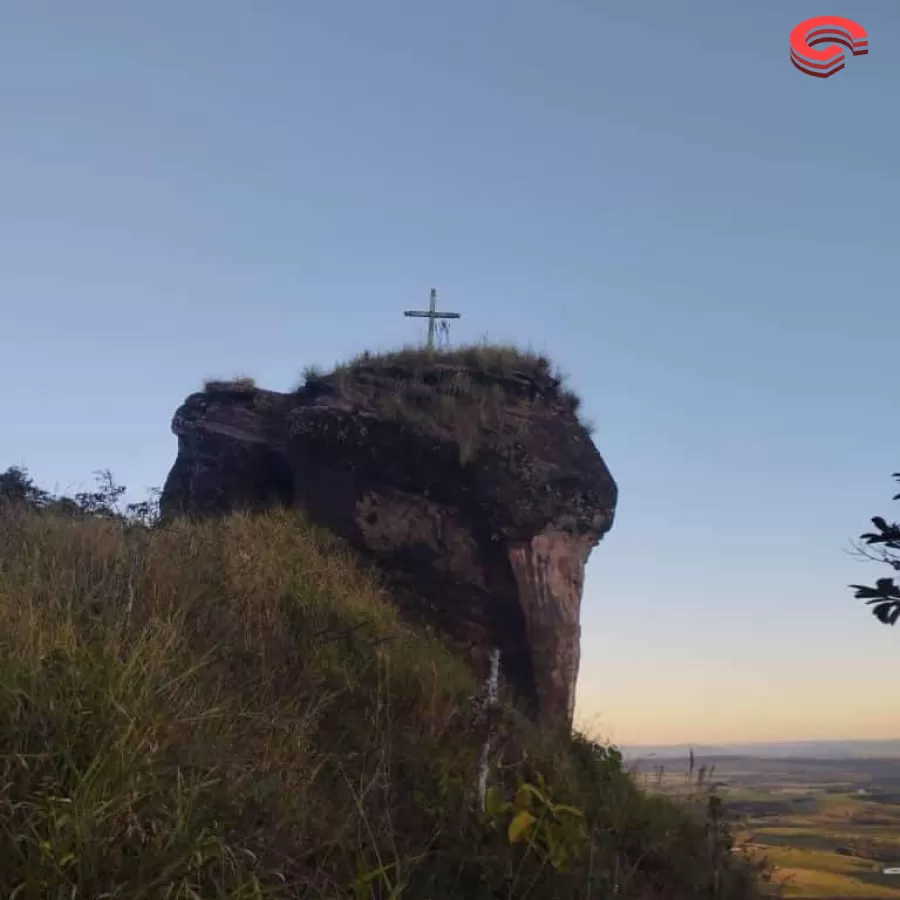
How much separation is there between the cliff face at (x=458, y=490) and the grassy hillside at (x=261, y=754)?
3.27ft

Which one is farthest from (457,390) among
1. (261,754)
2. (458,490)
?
(261,754)

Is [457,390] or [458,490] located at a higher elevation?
[457,390]

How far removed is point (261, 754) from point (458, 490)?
241 inches

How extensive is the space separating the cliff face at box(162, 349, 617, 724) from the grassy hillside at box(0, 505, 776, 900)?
100 cm

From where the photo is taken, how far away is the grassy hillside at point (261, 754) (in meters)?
4.06

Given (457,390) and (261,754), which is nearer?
(261,754)

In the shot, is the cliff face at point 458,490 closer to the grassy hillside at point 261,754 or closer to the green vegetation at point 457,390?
the green vegetation at point 457,390

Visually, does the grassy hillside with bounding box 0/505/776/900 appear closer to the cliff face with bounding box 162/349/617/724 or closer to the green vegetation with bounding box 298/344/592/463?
the cliff face with bounding box 162/349/617/724

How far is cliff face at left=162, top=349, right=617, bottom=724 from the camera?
11.1 meters

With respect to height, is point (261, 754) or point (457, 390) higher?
point (457, 390)

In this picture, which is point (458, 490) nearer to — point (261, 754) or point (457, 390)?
point (457, 390)

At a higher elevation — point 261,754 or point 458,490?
point 458,490

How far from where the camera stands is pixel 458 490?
11.5 meters

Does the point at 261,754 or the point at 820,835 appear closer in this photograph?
the point at 261,754
